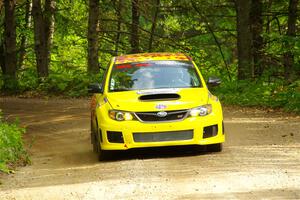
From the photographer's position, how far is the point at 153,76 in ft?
44.3

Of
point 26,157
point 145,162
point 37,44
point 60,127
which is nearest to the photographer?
point 145,162

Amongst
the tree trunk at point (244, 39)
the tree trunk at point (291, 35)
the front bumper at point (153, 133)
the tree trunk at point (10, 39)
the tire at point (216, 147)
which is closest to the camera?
the front bumper at point (153, 133)

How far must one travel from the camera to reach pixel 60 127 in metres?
19.3

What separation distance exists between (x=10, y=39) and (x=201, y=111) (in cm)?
2061

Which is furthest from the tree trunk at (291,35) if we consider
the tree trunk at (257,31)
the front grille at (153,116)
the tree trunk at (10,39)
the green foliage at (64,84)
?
the front grille at (153,116)

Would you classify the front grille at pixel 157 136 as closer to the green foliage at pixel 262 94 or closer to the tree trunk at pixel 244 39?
the green foliage at pixel 262 94

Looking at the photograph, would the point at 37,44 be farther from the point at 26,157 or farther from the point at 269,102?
the point at 26,157

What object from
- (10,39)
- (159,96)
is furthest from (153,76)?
(10,39)

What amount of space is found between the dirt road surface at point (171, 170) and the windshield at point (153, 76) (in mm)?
1180

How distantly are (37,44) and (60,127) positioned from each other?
433 inches

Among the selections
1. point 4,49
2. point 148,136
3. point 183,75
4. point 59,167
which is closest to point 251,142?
point 183,75

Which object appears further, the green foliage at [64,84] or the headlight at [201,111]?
the green foliage at [64,84]

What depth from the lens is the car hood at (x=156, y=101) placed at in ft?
39.8

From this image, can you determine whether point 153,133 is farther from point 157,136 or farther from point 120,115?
point 120,115
